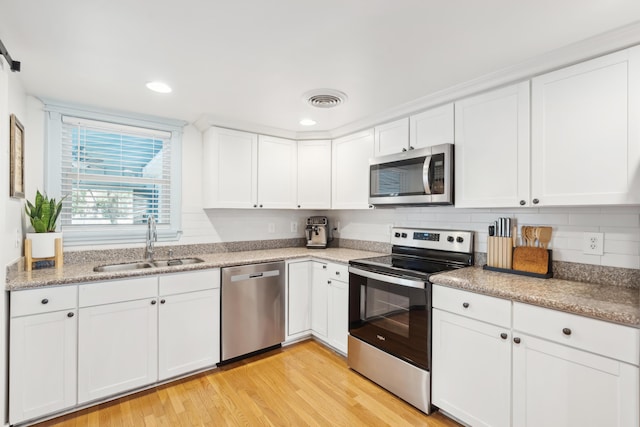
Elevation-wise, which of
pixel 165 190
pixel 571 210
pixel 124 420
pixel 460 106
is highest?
pixel 460 106

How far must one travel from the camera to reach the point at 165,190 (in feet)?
10.2

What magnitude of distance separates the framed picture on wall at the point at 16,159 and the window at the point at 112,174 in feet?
0.76

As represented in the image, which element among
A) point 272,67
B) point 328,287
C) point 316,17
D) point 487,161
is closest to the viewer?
point 316,17

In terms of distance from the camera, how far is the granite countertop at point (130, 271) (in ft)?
6.51

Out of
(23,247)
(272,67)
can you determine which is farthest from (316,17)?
(23,247)

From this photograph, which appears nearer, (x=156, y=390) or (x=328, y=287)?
(x=156, y=390)

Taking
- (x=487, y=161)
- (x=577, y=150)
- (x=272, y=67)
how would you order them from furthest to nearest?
(x=487, y=161)
(x=272, y=67)
(x=577, y=150)

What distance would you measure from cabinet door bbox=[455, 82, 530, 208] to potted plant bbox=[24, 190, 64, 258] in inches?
117

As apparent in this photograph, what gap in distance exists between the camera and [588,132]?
1725 millimetres

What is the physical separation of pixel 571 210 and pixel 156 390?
3.14 meters

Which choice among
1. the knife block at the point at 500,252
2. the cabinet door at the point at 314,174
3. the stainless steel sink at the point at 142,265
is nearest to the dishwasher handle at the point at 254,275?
the stainless steel sink at the point at 142,265

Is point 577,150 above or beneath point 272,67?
beneath

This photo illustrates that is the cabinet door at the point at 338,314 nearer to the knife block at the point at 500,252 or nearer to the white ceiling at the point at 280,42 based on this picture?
the knife block at the point at 500,252

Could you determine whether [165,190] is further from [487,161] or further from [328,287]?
[487,161]
